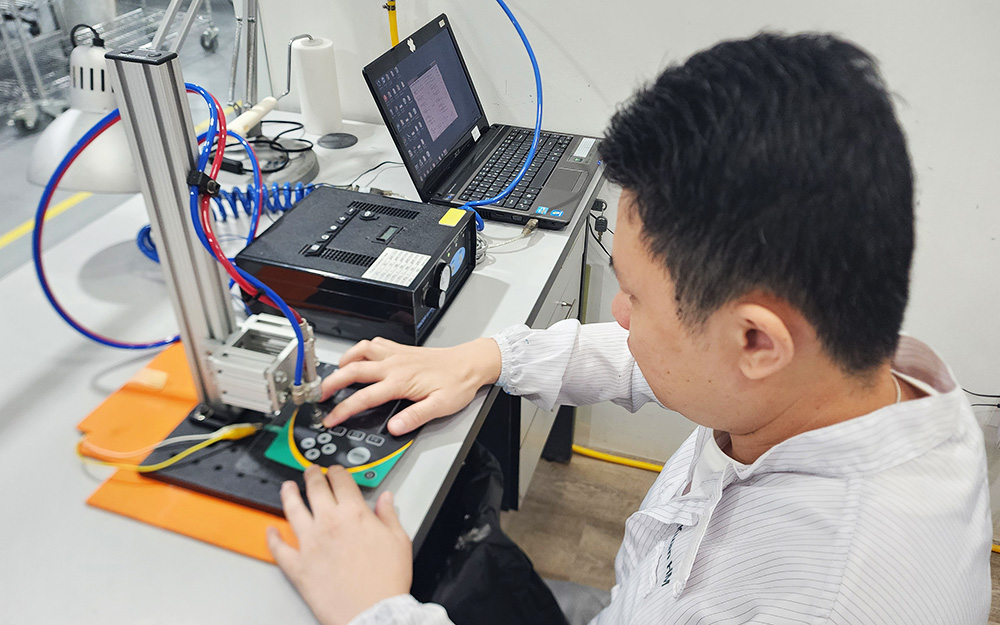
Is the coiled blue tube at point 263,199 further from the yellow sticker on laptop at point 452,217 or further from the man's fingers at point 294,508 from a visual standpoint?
the man's fingers at point 294,508

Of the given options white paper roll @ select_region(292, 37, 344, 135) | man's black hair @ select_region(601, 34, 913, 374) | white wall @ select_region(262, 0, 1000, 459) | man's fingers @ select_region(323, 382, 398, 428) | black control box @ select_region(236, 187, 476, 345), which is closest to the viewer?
man's black hair @ select_region(601, 34, 913, 374)

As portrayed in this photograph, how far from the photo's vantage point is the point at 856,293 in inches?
20.6

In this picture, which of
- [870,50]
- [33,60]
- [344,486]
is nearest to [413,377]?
[344,486]

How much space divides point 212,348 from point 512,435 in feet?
2.19

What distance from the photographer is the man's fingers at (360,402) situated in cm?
82

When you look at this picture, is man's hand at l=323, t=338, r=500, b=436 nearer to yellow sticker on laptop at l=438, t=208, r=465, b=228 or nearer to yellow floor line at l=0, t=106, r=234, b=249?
yellow sticker on laptop at l=438, t=208, r=465, b=228

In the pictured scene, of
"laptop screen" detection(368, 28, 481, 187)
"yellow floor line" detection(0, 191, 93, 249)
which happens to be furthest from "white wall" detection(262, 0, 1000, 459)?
A: "yellow floor line" detection(0, 191, 93, 249)

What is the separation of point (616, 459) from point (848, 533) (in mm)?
1481

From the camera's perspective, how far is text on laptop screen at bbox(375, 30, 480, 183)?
1224 mm

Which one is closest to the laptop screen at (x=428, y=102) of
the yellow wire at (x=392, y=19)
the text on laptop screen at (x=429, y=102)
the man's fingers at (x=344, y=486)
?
the text on laptop screen at (x=429, y=102)

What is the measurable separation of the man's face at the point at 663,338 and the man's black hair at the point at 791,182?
0.04m

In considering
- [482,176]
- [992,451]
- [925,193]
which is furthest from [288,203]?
[992,451]

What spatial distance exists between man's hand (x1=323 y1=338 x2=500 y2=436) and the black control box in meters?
0.06

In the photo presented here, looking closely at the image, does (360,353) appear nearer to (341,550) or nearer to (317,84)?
(341,550)
